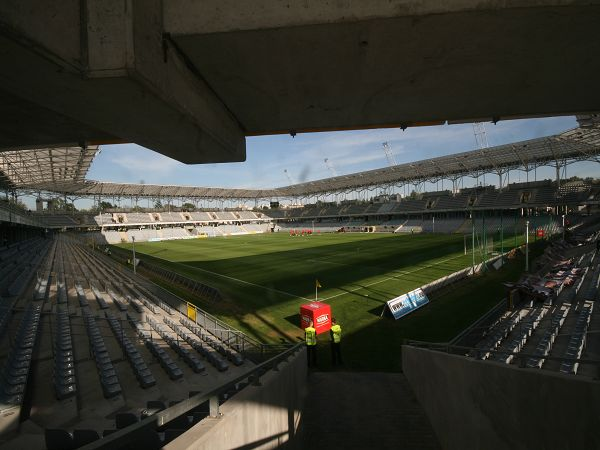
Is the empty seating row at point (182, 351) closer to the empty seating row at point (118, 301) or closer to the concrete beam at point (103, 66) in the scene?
the empty seating row at point (118, 301)

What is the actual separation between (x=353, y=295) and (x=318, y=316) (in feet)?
17.8

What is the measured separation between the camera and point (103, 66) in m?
2.09

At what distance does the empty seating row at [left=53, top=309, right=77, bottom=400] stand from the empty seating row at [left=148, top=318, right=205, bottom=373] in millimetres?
2102

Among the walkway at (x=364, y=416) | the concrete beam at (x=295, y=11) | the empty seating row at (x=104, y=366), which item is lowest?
the walkway at (x=364, y=416)

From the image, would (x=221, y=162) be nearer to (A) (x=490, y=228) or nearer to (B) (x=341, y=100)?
(B) (x=341, y=100)

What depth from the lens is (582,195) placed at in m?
43.8

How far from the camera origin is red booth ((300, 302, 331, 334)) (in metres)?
11.5

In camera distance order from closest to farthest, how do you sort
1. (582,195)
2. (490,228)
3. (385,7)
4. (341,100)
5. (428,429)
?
(385,7) < (341,100) < (428,429) < (582,195) < (490,228)

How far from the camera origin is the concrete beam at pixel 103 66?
1953 millimetres

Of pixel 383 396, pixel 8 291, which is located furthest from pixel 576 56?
pixel 8 291

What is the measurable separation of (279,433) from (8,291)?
1016 cm

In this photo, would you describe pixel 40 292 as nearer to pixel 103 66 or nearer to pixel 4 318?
pixel 4 318

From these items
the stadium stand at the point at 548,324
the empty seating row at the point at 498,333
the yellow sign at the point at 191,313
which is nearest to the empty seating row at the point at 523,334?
the stadium stand at the point at 548,324

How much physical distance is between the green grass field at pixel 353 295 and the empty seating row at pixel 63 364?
6.34 m
